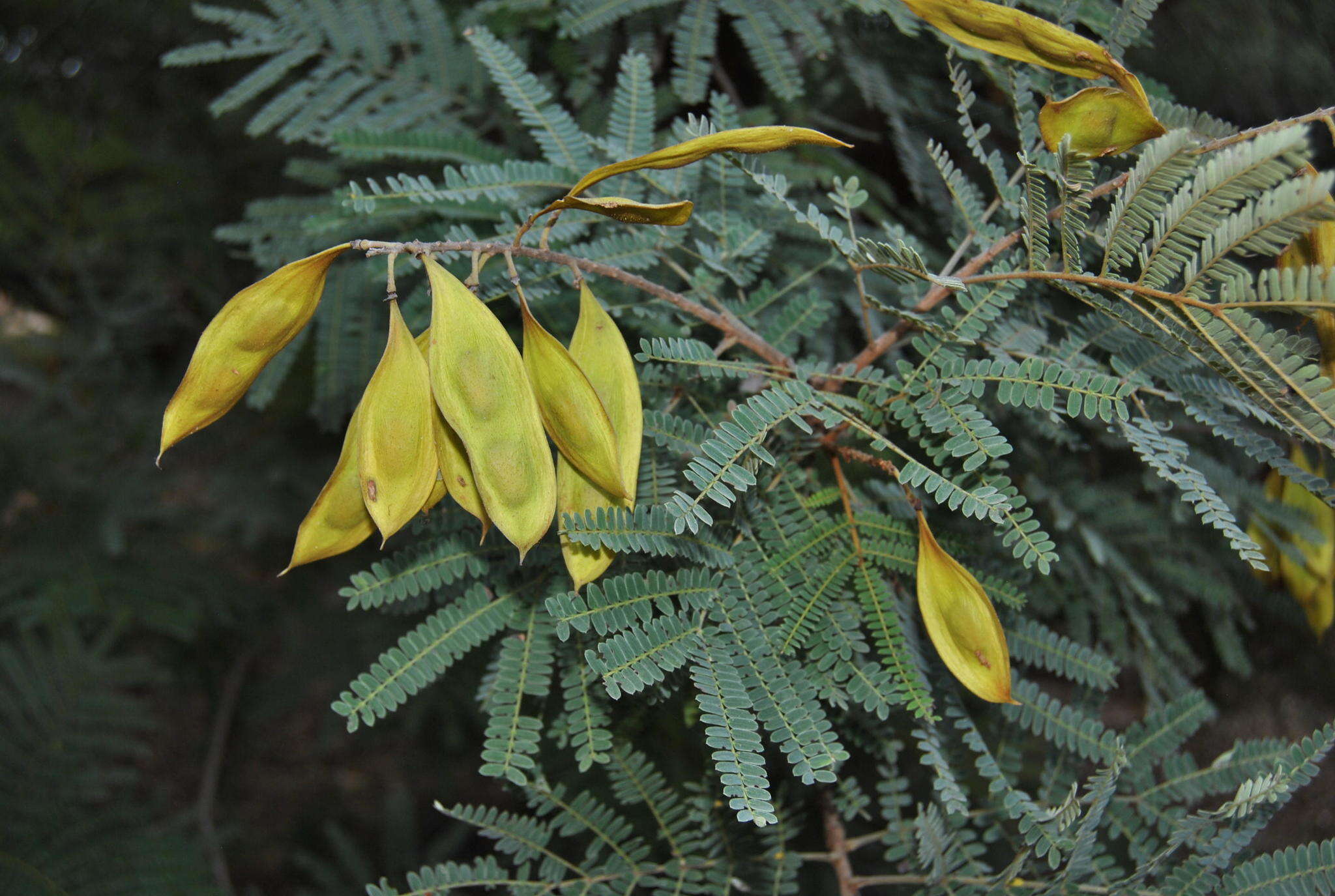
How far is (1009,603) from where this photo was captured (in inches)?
28.4

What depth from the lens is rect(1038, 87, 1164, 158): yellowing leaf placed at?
57 centimetres

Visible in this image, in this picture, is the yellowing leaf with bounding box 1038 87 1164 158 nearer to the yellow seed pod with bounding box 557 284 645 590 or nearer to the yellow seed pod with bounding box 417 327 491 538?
the yellow seed pod with bounding box 557 284 645 590

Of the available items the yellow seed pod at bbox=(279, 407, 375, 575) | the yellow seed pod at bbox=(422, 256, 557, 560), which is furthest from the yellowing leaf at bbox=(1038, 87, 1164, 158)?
the yellow seed pod at bbox=(279, 407, 375, 575)

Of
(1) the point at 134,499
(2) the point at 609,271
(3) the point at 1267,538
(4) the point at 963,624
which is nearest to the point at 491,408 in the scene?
(2) the point at 609,271

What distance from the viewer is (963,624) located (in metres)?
0.61

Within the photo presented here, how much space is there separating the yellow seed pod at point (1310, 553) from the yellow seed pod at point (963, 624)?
0.43m

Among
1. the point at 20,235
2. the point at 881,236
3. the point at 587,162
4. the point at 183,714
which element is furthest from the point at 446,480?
the point at 183,714

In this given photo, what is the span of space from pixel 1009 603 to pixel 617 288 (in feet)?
1.50

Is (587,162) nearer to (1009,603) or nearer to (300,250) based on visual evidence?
(300,250)

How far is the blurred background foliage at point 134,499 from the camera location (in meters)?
1.52

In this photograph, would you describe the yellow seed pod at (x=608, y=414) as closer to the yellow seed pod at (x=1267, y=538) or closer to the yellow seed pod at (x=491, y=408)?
the yellow seed pod at (x=491, y=408)

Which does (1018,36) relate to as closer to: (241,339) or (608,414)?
(608,414)

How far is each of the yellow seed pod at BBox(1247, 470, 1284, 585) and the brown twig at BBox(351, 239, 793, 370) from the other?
45 centimetres

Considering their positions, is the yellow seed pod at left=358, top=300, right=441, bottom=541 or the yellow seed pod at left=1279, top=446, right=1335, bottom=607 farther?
the yellow seed pod at left=1279, top=446, right=1335, bottom=607
